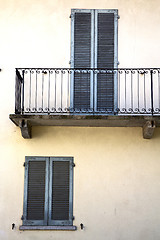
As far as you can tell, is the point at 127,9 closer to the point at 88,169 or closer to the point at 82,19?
the point at 82,19

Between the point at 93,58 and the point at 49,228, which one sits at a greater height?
the point at 93,58

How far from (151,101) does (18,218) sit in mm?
4458

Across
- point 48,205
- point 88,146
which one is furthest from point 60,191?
point 88,146

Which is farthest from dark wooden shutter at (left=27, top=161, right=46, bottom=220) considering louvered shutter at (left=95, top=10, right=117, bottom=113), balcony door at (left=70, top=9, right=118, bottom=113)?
louvered shutter at (left=95, top=10, right=117, bottom=113)

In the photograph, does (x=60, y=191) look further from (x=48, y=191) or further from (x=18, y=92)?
(x=18, y=92)

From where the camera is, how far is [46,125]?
1010cm

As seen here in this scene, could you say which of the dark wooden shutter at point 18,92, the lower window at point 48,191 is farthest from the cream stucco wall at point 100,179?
the dark wooden shutter at point 18,92

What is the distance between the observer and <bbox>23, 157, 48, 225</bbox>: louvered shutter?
31.7 ft

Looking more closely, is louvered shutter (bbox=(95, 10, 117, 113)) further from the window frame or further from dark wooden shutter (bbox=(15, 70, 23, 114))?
dark wooden shutter (bbox=(15, 70, 23, 114))

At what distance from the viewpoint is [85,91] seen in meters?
10.1

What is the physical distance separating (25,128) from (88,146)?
1681 millimetres

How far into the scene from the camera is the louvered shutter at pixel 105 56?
10102 millimetres

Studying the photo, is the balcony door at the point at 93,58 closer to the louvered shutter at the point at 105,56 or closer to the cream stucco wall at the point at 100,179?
the louvered shutter at the point at 105,56

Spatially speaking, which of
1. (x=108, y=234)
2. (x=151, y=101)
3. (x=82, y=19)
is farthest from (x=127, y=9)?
(x=108, y=234)
